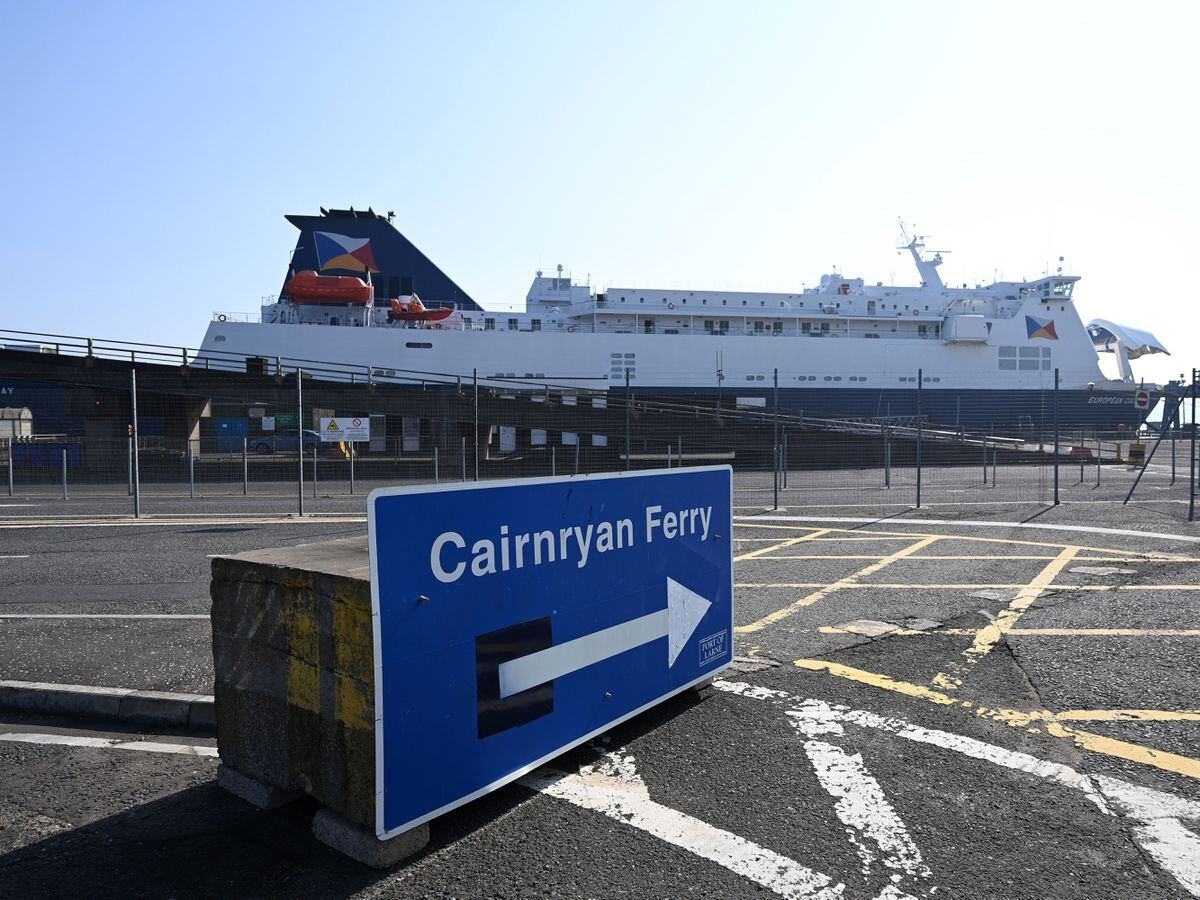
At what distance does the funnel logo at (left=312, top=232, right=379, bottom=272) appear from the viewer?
129 ft

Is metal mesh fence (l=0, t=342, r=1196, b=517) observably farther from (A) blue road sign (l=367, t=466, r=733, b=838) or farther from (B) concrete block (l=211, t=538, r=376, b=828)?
(B) concrete block (l=211, t=538, r=376, b=828)

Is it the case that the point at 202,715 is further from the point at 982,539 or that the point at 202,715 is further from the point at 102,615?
the point at 982,539

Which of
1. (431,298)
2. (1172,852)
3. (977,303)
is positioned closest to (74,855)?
(1172,852)

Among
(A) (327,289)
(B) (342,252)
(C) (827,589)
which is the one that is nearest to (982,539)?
(C) (827,589)

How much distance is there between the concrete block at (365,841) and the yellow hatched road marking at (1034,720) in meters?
2.81

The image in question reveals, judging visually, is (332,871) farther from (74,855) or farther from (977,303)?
(977,303)

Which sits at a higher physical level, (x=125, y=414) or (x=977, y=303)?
(x=977, y=303)

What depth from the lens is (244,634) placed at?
10.1ft

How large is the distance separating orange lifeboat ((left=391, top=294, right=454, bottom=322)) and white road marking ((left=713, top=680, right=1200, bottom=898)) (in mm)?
36222

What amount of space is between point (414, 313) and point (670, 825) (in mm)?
37534

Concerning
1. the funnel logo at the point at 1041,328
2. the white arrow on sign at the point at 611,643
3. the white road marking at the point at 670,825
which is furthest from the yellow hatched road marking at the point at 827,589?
the funnel logo at the point at 1041,328

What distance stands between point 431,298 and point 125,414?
1925 centimetres

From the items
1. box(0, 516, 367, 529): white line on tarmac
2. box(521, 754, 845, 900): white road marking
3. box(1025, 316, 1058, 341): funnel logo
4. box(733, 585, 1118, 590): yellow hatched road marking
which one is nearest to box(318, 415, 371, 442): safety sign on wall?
box(0, 516, 367, 529): white line on tarmac

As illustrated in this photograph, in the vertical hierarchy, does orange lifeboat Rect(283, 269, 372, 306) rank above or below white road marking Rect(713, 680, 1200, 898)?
above
